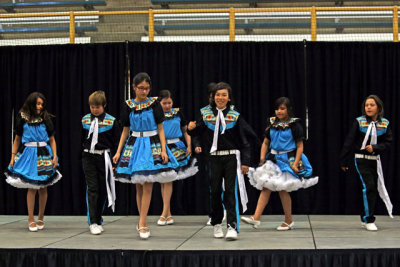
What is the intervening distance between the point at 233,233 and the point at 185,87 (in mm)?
3357

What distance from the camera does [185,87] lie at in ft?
26.7

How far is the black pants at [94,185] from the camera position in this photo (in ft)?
19.2

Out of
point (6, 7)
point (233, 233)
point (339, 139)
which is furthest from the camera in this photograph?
point (6, 7)

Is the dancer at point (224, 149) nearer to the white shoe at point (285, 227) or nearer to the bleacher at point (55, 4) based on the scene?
the white shoe at point (285, 227)

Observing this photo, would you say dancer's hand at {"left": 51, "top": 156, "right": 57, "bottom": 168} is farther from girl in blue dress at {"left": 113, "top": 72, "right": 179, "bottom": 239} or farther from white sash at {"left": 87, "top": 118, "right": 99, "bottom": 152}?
girl in blue dress at {"left": 113, "top": 72, "right": 179, "bottom": 239}

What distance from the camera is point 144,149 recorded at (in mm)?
5320

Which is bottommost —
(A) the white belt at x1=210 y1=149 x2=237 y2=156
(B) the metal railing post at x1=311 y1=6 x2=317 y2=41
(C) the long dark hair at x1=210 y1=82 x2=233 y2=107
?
(A) the white belt at x1=210 y1=149 x2=237 y2=156

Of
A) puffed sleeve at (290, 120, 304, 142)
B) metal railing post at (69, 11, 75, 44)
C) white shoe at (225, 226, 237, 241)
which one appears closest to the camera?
white shoe at (225, 226, 237, 241)

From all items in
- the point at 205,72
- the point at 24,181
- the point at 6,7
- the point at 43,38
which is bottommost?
the point at 24,181

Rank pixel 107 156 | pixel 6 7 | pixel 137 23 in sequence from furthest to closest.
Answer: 1. pixel 6 7
2. pixel 137 23
3. pixel 107 156

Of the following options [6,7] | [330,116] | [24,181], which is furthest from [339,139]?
[6,7]

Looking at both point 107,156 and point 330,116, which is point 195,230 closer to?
point 107,156

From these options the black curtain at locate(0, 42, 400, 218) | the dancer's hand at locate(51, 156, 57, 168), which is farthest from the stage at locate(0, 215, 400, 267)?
the black curtain at locate(0, 42, 400, 218)

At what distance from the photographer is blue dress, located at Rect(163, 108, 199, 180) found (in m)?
6.73
